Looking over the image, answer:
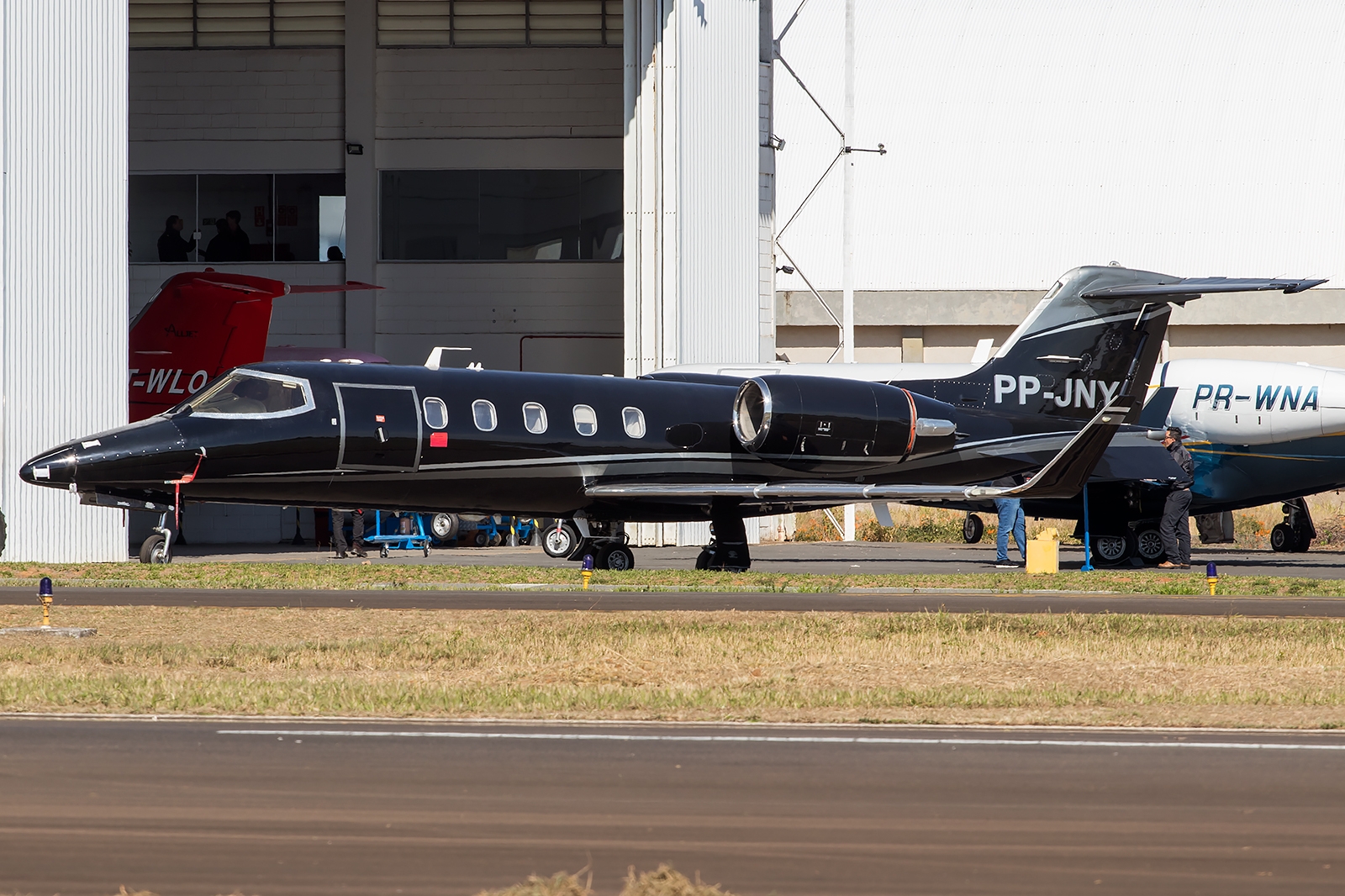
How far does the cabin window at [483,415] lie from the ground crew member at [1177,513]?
11.3 metres

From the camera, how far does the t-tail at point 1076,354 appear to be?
80.9ft

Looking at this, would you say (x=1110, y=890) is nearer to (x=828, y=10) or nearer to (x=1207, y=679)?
(x=1207, y=679)

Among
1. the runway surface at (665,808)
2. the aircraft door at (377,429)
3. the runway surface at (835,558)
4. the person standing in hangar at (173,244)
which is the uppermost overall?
the person standing in hangar at (173,244)

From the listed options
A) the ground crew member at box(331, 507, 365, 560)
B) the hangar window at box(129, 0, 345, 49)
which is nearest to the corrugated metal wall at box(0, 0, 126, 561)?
the ground crew member at box(331, 507, 365, 560)

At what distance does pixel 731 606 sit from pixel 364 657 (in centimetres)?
517

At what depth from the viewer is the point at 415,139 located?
39281 mm

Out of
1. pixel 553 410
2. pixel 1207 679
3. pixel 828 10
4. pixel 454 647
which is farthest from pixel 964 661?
pixel 828 10

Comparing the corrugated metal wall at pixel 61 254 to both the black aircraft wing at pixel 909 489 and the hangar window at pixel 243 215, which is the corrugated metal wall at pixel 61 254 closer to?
the black aircraft wing at pixel 909 489

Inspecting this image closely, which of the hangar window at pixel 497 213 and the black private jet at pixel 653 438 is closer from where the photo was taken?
the black private jet at pixel 653 438

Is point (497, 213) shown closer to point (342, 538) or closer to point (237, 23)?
point (237, 23)

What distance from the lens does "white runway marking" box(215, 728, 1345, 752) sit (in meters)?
8.72

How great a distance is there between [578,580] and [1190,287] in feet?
35.2

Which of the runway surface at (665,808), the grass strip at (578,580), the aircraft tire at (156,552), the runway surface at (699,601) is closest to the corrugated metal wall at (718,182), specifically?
the grass strip at (578,580)

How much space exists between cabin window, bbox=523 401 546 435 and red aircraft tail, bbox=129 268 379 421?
32.9 feet
